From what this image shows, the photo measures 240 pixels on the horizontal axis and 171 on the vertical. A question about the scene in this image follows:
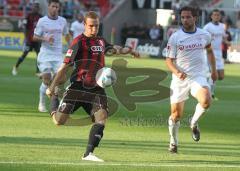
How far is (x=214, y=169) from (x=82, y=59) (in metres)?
2.52

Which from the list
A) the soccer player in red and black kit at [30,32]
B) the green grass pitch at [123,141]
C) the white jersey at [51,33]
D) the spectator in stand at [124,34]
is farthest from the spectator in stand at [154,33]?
the white jersey at [51,33]

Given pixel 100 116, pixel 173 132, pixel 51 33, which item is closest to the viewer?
pixel 100 116

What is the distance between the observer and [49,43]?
18688 millimetres

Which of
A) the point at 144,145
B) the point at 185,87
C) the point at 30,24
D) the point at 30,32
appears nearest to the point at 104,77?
the point at 185,87

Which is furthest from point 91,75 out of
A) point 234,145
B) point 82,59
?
point 234,145

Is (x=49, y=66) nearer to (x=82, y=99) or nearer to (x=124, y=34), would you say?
(x=82, y=99)

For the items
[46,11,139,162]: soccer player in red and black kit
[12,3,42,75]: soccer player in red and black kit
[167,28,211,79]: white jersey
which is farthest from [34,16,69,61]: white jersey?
[12,3,42,75]: soccer player in red and black kit

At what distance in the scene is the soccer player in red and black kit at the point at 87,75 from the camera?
38.3 feet

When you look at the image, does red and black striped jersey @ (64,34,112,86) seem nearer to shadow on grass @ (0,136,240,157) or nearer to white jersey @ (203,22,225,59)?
shadow on grass @ (0,136,240,157)

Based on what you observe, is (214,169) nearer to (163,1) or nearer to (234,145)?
(234,145)

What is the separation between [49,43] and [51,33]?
263mm

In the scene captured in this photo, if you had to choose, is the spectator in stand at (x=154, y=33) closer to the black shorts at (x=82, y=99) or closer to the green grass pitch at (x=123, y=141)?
the green grass pitch at (x=123, y=141)

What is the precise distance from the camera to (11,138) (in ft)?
45.3

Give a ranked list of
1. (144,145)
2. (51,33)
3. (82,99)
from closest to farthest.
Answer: (82,99) < (144,145) < (51,33)
